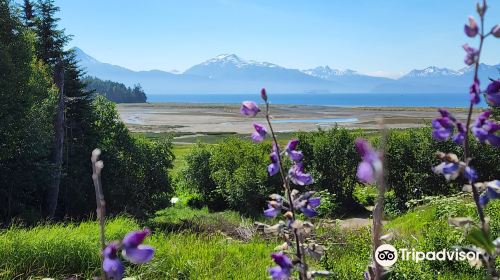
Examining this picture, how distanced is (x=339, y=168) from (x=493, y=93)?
2116cm

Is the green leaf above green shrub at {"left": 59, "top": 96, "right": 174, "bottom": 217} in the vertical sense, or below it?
above

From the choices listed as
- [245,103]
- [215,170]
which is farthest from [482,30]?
[215,170]

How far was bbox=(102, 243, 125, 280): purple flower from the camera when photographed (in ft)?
4.48

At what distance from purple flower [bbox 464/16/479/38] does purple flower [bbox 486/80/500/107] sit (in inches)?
9.0

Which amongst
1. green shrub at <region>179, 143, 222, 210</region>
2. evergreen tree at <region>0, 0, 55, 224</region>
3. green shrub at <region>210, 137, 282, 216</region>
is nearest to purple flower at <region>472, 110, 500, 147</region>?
evergreen tree at <region>0, 0, 55, 224</region>

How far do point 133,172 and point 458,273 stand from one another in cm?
1856

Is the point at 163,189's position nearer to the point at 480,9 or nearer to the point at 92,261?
the point at 92,261

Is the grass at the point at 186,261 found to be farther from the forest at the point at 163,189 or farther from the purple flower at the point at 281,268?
the purple flower at the point at 281,268

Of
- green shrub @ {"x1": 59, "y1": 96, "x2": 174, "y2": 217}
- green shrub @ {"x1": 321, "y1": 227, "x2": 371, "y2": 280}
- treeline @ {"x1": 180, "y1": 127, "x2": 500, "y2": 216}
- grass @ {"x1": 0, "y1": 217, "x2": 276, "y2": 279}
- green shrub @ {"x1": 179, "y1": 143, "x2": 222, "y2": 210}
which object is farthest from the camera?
green shrub @ {"x1": 179, "y1": 143, "x2": 222, "y2": 210}

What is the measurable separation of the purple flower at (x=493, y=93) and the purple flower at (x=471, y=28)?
0.75 feet

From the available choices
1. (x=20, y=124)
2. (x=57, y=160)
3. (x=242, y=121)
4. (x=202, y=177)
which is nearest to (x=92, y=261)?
(x=20, y=124)

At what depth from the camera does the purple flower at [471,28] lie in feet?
5.37

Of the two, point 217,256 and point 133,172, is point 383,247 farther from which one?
point 133,172

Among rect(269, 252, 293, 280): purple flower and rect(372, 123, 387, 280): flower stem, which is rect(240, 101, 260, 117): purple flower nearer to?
rect(269, 252, 293, 280): purple flower
